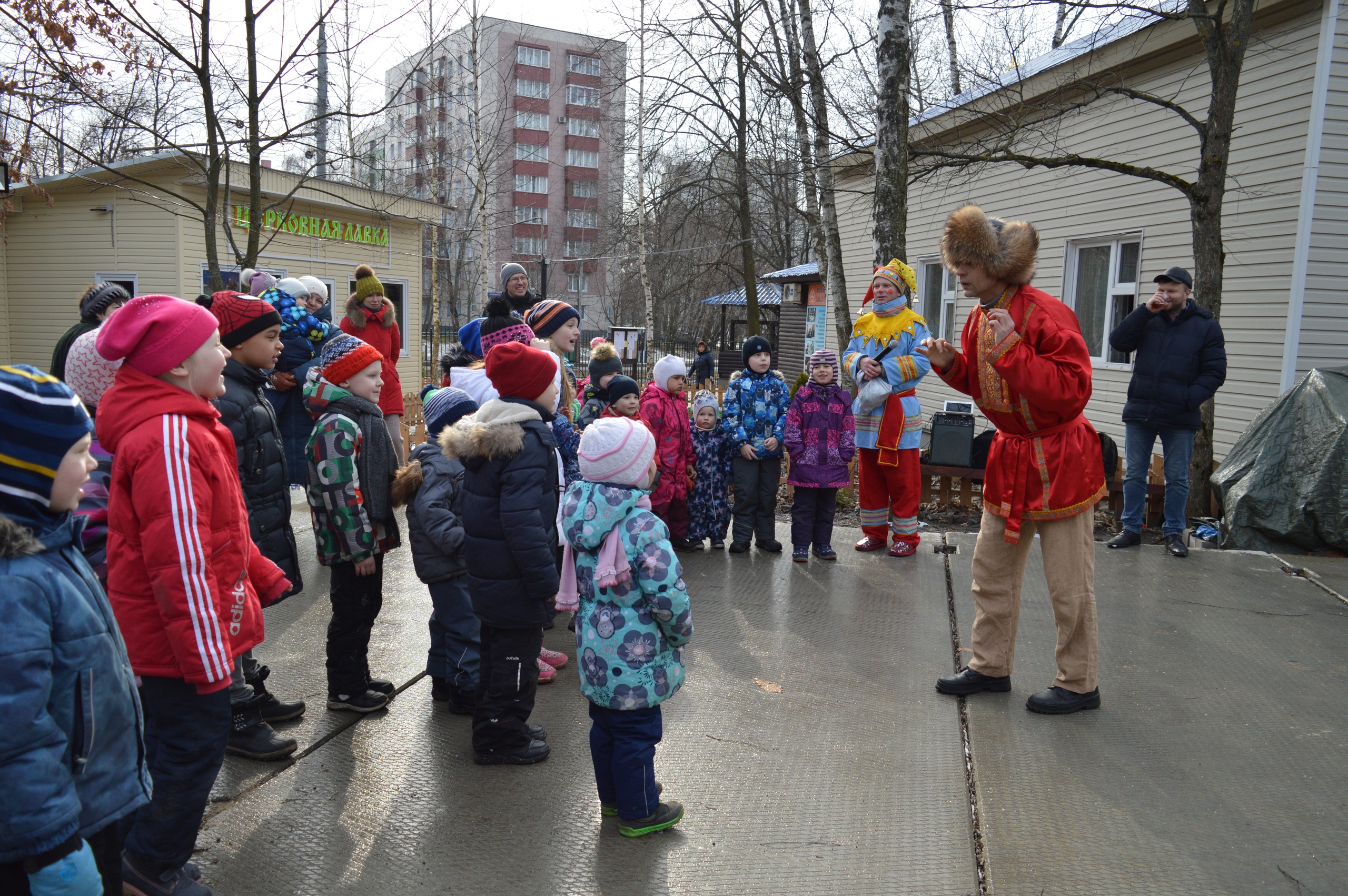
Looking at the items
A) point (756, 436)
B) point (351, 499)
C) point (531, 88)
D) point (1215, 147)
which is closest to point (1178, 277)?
point (1215, 147)

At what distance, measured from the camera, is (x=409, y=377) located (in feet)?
63.4

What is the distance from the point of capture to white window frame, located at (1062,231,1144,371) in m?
11.2

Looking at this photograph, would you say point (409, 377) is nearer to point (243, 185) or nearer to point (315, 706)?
point (243, 185)

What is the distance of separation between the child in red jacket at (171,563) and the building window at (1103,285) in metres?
11.0

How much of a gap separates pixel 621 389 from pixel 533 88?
215 ft

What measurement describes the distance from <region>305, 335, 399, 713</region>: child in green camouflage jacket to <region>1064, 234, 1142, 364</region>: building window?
9.94 metres

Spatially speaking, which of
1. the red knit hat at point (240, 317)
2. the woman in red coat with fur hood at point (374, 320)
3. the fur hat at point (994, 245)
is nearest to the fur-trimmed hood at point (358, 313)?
the woman in red coat with fur hood at point (374, 320)

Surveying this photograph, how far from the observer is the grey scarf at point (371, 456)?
12.7 ft

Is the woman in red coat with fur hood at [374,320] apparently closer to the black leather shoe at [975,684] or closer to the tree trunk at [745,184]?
the black leather shoe at [975,684]

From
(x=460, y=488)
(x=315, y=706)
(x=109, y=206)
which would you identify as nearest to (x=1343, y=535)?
(x=460, y=488)

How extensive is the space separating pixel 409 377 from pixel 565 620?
49.5 ft

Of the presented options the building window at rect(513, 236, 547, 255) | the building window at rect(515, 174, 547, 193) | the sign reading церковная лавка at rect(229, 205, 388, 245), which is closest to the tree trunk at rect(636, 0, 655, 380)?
the sign reading церковная лавка at rect(229, 205, 388, 245)

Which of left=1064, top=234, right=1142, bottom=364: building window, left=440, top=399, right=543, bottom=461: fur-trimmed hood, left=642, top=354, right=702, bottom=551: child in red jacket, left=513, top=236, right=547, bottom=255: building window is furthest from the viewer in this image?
left=513, top=236, right=547, bottom=255: building window

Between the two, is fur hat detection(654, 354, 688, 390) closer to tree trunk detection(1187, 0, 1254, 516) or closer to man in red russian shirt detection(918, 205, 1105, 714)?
man in red russian shirt detection(918, 205, 1105, 714)
